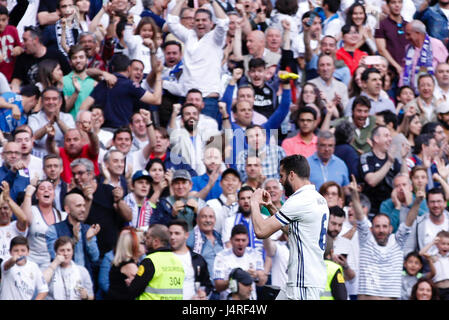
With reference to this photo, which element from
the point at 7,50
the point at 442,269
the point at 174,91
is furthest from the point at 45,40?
the point at 442,269

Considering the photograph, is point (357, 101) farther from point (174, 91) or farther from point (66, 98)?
point (66, 98)

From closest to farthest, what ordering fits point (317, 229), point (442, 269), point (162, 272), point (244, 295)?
point (317, 229) → point (162, 272) → point (244, 295) → point (442, 269)

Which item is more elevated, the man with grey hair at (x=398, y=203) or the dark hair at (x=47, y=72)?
the dark hair at (x=47, y=72)

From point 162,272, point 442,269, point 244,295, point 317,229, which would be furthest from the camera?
point 442,269

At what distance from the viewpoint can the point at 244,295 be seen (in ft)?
40.5

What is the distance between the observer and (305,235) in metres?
9.37

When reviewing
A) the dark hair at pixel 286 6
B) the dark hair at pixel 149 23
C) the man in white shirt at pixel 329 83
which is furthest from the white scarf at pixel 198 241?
the dark hair at pixel 286 6

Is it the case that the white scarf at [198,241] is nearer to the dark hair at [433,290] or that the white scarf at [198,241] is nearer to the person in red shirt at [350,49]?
the dark hair at [433,290]

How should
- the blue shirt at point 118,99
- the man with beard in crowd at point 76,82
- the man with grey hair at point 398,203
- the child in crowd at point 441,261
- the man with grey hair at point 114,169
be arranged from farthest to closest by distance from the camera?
the blue shirt at point 118,99 → the man with beard in crowd at point 76,82 → the man with grey hair at point 398,203 → the child in crowd at point 441,261 → the man with grey hair at point 114,169

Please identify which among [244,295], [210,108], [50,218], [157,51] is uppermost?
[157,51]

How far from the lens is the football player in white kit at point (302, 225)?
30.5ft

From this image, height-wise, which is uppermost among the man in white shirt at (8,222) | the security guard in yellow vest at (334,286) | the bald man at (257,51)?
the bald man at (257,51)

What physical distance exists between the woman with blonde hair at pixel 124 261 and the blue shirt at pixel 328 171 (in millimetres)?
2662

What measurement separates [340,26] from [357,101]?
2184 mm
